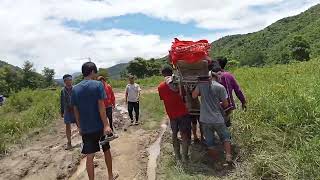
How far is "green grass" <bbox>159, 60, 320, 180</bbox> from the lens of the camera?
5.31 meters

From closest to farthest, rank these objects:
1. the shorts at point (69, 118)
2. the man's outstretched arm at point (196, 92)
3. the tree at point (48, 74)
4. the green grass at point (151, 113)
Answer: the man's outstretched arm at point (196, 92) → the shorts at point (69, 118) → the green grass at point (151, 113) → the tree at point (48, 74)

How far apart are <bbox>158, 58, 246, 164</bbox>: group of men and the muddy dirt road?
1006 millimetres

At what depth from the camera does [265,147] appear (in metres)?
6.37

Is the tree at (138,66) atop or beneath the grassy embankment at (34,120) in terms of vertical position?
atop

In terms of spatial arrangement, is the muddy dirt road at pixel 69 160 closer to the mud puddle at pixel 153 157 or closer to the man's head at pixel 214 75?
the mud puddle at pixel 153 157

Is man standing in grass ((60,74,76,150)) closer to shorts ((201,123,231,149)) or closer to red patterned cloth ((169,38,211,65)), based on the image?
red patterned cloth ((169,38,211,65))

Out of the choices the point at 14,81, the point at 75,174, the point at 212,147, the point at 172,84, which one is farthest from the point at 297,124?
the point at 14,81

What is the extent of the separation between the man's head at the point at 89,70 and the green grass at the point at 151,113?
16.8 ft

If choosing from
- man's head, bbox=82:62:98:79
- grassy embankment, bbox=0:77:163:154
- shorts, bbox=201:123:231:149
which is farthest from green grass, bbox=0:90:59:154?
shorts, bbox=201:123:231:149

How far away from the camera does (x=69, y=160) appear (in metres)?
8.38

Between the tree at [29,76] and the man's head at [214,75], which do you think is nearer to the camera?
the man's head at [214,75]

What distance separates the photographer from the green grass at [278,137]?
209 inches

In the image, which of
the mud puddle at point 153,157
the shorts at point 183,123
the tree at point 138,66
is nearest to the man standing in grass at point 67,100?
the mud puddle at point 153,157

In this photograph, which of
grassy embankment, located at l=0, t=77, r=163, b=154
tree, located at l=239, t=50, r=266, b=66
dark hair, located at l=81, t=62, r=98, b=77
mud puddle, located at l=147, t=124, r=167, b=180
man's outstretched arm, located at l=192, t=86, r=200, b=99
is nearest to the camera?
dark hair, located at l=81, t=62, r=98, b=77
